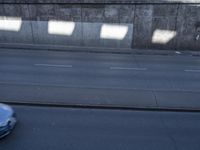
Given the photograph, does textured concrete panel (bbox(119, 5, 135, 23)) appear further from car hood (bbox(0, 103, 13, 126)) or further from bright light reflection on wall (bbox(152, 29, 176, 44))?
car hood (bbox(0, 103, 13, 126))

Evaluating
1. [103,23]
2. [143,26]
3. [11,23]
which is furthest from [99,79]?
[11,23]

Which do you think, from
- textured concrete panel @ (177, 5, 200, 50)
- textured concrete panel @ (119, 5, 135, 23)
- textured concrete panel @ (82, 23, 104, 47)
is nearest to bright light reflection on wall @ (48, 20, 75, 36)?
textured concrete panel @ (82, 23, 104, 47)

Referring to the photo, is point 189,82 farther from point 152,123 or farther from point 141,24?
point 141,24

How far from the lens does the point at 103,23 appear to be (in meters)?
20.6

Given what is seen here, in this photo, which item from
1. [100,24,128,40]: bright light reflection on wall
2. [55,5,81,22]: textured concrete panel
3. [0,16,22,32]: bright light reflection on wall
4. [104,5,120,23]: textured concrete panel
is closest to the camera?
[104,5,120,23]: textured concrete panel

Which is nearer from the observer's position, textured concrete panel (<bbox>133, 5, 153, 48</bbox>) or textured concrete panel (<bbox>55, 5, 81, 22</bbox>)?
textured concrete panel (<bbox>133, 5, 153, 48</bbox>)

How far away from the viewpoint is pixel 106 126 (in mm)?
7516

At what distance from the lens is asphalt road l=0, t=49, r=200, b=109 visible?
30.7 feet

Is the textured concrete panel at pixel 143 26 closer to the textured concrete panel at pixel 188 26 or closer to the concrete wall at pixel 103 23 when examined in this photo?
the concrete wall at pixel 103 23

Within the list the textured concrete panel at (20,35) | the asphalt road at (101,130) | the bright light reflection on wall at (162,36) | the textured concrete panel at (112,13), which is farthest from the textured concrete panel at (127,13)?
the asphalt road at (101,130)

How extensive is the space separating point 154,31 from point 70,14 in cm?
665

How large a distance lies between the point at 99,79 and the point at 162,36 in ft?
34.8

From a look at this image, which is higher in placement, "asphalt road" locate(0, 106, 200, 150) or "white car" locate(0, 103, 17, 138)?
"white car" locate(0, 103, 17, 138)

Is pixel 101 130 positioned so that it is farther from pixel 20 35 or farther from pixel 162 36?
pixel 20 35
